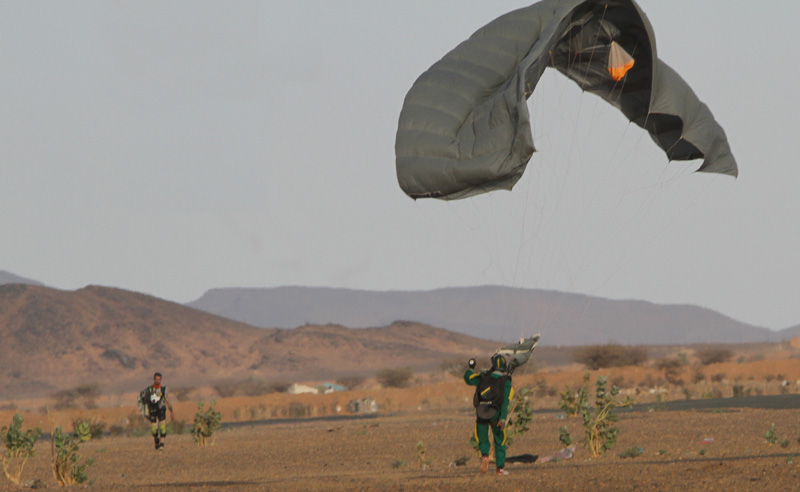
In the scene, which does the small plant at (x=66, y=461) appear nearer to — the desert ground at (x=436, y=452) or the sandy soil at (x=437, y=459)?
the desert ground at (x=436, y=452)

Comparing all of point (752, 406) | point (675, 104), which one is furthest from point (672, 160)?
point (752, 406)

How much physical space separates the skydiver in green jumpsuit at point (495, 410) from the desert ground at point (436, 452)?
0.46 m

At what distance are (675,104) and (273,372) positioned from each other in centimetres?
8022

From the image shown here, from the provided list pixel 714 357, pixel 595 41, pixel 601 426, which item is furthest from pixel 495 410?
pixel 714 357

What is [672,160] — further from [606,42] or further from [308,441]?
[308,441]

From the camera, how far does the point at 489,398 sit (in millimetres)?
15992

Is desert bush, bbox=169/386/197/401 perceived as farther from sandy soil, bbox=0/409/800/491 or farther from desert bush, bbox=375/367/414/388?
sandy soil, bbox=0/409/800/491

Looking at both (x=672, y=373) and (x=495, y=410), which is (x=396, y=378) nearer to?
(x=672, y=373)

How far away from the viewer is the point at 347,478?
16.7 metres

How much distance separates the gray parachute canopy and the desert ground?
4966 millimetres

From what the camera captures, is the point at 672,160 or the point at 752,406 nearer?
the point at 672,160

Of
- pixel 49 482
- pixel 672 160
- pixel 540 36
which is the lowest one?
pixel 49 482

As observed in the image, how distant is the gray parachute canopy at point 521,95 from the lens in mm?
16828

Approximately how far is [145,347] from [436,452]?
255 ft
